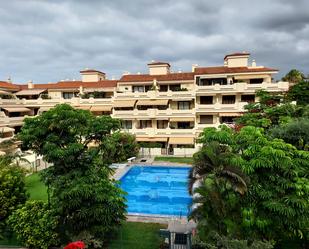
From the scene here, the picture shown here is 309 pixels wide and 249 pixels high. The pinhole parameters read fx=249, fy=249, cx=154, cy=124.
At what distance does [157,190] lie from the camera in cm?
2658

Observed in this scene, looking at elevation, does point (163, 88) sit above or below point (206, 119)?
above

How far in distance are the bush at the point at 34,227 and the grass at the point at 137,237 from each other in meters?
3.35

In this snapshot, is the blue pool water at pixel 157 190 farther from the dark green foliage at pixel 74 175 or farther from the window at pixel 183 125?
the window at pixel 183 125

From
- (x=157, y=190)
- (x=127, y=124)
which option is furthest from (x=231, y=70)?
(x=157, y=190)

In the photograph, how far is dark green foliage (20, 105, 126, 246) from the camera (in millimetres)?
13102

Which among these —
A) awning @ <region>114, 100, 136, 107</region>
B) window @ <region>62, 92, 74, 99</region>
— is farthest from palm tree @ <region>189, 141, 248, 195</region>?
window @ <region>62, 92, 74, 99</region>

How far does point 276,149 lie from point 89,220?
10190mm

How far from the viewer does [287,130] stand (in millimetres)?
14320

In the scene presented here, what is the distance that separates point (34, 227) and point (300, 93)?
34507 millimetres

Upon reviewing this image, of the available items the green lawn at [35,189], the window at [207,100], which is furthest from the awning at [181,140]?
the green lawn at [35,189]

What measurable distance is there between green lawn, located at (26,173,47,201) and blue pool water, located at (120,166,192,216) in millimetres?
7732

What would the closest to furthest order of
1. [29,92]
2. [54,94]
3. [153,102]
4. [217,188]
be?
[217,188] < [153,102] < [29,92] < [54,94]

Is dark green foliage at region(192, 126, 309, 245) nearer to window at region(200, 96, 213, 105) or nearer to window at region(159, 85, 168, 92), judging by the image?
window at region(200, 96, 213, 105)

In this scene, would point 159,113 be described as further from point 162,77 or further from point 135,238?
point 135,238
